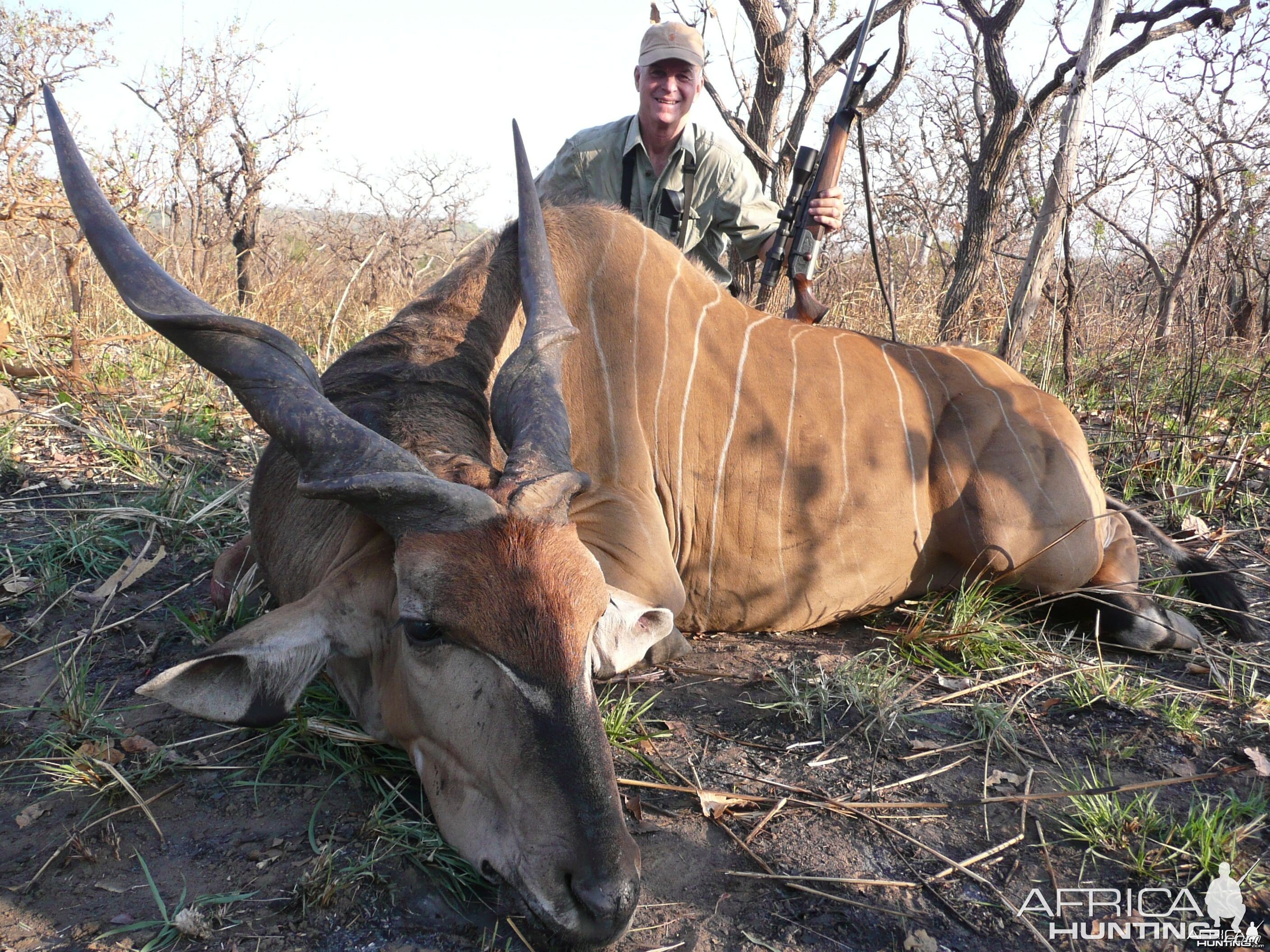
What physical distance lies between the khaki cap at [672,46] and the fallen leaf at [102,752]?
4.05 meters

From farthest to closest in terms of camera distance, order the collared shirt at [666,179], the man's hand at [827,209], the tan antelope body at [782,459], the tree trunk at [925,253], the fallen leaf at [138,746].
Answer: the tree trunk at [925,253] < the collared shirt at [666,179] < the man's hand at [827,209] < the tan antelope body at [782,459] < the fallen leaf at [138,746]

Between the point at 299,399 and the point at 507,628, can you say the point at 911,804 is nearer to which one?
the point at 507,628

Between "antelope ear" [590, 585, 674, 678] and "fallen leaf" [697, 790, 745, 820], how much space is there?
0.37 metres

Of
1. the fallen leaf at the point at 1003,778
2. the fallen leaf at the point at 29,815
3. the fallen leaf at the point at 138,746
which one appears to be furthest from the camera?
the fallen leaf at the point at 1003,778

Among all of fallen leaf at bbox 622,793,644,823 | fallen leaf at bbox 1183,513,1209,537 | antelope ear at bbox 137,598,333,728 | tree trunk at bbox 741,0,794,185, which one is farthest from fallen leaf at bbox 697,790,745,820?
tree trunk at bbox 741,0,794,185

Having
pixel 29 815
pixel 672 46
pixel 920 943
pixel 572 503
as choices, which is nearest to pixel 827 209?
pixel 672 46

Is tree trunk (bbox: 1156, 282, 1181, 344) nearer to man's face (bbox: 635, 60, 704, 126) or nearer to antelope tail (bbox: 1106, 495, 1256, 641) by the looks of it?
antelope tail (bbox: 1106, 495, 1256, 641)

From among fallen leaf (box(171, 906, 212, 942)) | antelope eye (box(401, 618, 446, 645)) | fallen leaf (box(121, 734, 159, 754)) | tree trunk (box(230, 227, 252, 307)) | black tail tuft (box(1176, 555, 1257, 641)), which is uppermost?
tree trunk (box(230, 227, 252, 307))

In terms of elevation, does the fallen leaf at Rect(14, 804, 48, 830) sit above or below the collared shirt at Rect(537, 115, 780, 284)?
below

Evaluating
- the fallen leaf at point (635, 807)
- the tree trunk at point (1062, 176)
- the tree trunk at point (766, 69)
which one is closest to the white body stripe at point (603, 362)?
the fallen leaf at point (635, 807)

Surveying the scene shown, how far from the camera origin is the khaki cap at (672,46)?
479 cm

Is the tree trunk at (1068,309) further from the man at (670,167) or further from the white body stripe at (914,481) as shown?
the white body stripe at (914,481)

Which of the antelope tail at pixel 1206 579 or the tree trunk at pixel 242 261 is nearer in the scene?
the antelope tail at pixel 1206 579

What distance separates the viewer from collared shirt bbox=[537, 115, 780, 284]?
5.04 metres
